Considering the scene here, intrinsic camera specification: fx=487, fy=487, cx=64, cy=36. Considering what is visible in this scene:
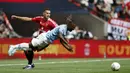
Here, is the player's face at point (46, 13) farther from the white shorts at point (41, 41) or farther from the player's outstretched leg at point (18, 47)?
the player's outstretched leg at point (18, 47)

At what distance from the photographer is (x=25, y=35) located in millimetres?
33031

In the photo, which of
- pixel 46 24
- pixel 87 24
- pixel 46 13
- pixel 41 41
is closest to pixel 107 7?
pixel 87 24

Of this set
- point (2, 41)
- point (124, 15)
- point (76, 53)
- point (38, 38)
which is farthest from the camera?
point (124, 15)

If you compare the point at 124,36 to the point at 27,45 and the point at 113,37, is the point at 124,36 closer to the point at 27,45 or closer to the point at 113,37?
the point at 113,37

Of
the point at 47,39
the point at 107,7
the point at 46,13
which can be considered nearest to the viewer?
the point at 47,39

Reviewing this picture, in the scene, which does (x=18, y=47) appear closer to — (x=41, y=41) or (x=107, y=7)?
(x=41, y=41)

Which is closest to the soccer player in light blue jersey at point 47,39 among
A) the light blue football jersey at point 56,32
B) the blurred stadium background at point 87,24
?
the light blue football jersey at point 56,32

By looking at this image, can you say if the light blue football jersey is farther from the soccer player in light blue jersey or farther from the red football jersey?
the red football jersey

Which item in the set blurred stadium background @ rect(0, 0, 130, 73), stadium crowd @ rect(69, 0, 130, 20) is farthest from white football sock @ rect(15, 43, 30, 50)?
stadium crowd @ rect(69, 0, 130, 20)

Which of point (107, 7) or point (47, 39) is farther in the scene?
point (107, 7)

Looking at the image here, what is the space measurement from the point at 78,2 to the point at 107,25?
8.47 ft

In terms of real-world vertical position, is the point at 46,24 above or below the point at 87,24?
above

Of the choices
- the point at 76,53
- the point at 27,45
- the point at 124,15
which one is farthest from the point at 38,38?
the point at 124,15

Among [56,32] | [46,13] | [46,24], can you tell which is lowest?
[56,32]
